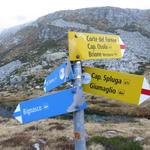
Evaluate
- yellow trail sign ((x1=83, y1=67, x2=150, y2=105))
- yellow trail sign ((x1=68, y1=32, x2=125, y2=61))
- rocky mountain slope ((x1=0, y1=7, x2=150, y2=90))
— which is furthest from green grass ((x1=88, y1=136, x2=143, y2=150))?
rocky mountain slope ((x1=0, y1=7, x2=150, y2=90))

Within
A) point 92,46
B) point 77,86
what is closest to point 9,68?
point 92,46

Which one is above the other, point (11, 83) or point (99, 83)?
point (99, 83)

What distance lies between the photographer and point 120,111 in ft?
154

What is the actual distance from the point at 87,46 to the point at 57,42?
139 metres

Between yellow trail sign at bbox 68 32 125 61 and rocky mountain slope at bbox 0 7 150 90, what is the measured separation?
86.1 meters

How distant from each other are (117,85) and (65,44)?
134m

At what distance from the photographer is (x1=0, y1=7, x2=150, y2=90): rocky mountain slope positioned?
108 m

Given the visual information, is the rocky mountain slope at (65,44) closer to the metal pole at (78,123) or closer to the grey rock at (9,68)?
the grey rock at (9,68)

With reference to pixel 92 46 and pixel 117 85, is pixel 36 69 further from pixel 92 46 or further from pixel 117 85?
pixel 117 85

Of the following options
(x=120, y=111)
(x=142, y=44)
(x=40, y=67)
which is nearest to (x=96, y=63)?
(x=40, y=67)

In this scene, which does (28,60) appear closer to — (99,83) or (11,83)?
(11,83)

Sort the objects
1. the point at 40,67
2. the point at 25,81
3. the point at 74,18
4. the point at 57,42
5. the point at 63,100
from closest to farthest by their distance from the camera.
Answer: the point at 63,100, the point at 25,81, the point at 40,67, the point at 57,42, the point at 74,18

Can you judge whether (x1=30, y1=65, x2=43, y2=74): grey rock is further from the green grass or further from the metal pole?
the metal pole

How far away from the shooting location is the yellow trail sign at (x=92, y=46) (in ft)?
25.0
